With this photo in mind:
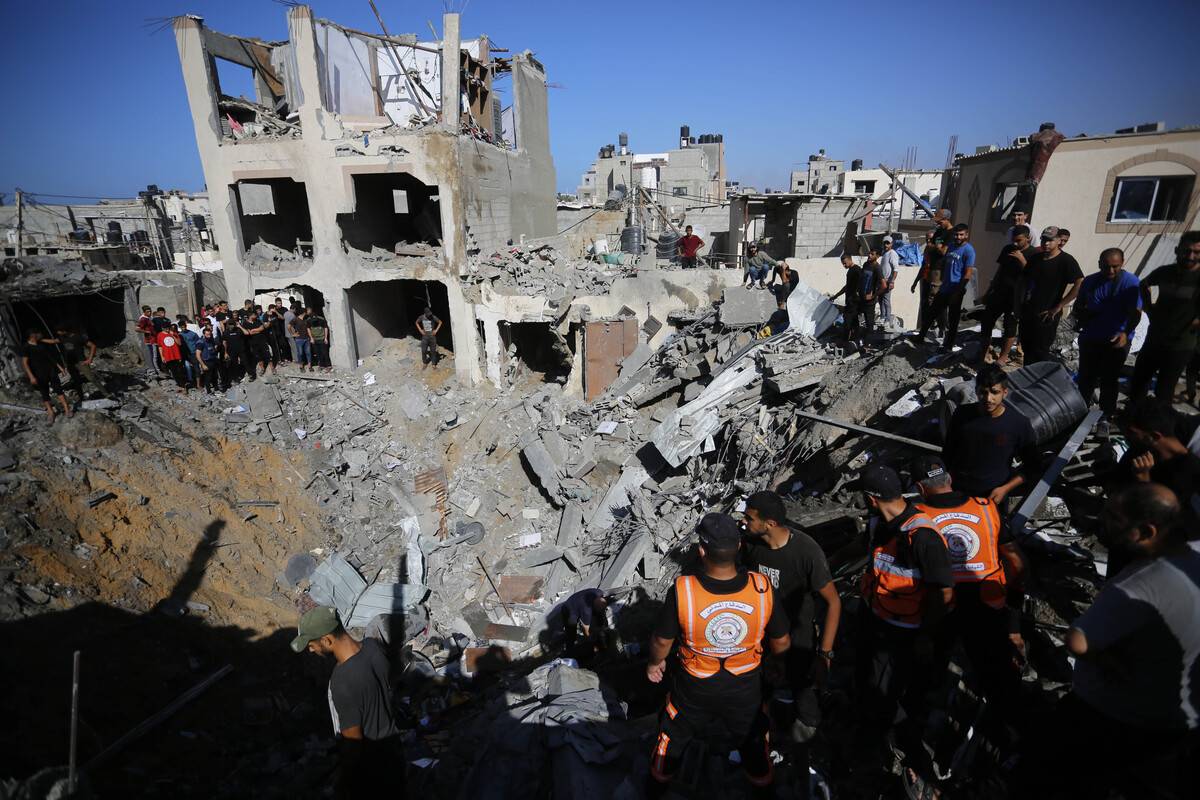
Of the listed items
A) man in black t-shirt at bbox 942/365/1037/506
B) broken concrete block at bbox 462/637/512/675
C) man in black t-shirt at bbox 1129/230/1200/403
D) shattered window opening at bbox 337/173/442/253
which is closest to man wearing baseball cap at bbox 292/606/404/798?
broken concrete block at bbox 462/637/512/675

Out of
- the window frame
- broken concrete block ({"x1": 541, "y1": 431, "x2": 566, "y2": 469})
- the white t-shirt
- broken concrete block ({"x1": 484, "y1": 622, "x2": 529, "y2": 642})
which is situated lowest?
broken concrete block ({"x1": 484, "y1": 622, "x2": 529, "y2": 642})

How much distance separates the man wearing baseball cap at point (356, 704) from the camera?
3.04 metres

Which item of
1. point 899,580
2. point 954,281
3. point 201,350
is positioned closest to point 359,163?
point 201,350

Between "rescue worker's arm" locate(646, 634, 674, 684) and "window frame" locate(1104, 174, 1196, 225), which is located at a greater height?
"window frame" locate(1104, 174, 1196, 225)

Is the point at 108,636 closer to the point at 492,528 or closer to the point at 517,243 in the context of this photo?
the point at 492,528

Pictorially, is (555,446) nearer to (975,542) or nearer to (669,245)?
(975,542)

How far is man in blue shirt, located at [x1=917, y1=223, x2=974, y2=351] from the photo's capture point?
6.58 m

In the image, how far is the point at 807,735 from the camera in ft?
11.2

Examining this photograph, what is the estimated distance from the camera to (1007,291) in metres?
5.96

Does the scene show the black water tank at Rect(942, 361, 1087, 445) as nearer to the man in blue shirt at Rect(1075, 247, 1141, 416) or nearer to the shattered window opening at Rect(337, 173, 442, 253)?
the man in blue shirt at Rect(1075, 247, 1141, 416)

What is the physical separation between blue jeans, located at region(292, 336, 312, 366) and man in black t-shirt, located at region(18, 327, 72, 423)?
443cm

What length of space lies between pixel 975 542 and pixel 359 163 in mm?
13947

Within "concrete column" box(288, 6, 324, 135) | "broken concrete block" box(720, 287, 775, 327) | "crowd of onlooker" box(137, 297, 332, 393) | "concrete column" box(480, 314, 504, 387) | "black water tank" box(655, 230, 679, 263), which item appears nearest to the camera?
"broken concrete block" box(720, 287, 775, 327)

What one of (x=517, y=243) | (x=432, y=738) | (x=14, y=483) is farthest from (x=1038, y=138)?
(x=14, y=483)
